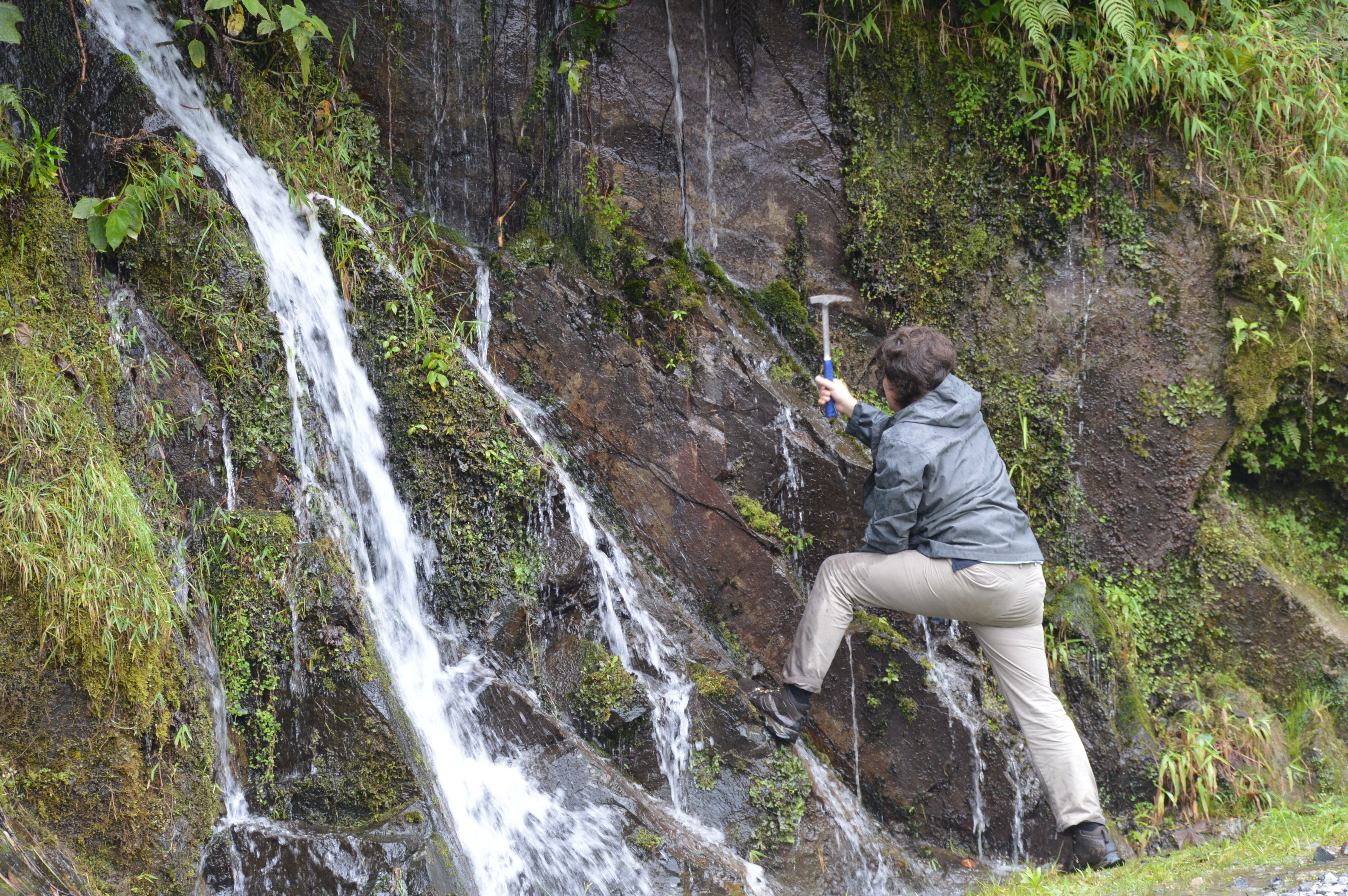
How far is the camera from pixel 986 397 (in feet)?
20.4

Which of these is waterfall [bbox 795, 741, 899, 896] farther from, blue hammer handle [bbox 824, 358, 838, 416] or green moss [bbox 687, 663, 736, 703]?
A: blue hammer handle [bbox 824, 358, 838, 416]

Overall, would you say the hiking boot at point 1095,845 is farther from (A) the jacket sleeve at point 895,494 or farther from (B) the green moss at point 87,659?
(B) the green moss at point 87,659

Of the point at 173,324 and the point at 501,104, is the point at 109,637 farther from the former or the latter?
the point at 501,104

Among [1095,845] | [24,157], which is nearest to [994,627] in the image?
[1095,845]

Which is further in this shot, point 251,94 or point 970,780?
point 251,94

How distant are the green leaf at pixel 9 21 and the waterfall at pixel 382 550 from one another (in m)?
0.85

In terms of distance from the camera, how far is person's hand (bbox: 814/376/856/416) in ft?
14.6

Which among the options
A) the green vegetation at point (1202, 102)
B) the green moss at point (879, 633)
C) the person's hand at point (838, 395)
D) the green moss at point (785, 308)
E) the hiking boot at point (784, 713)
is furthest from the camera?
the green moss at point (785, 308)

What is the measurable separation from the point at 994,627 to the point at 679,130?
4248 mm

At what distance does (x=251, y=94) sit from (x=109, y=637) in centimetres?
374

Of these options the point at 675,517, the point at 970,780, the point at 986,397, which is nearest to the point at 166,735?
the point at 675,517

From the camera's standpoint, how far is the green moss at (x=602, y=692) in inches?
185

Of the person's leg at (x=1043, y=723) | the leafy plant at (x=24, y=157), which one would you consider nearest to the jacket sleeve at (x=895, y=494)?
the person's leg at (x=1043, y=723)

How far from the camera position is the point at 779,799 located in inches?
184
